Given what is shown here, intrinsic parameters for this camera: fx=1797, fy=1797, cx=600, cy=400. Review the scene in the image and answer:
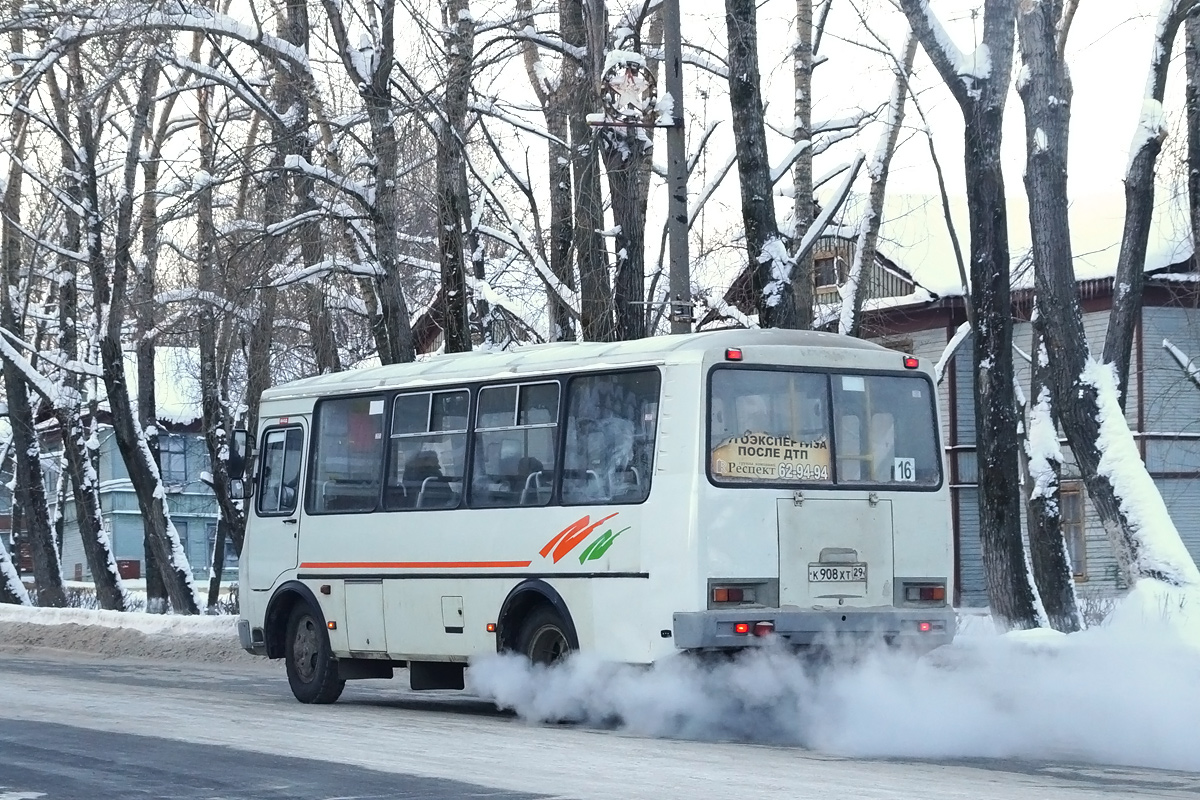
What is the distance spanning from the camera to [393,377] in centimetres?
1544

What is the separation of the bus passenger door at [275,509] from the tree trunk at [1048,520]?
27.1 feet

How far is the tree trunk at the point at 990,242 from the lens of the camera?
1748 centimetres

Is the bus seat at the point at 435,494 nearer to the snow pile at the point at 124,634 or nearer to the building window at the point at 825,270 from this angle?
the snow pile at the point at 124,634

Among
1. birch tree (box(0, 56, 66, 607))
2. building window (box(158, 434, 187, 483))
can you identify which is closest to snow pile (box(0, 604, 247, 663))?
birch tree (box(0, 56, 66, 607))

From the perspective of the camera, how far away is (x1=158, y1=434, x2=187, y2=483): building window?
67812 millimetres

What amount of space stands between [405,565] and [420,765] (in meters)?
4.76

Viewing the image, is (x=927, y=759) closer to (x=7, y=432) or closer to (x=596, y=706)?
(x=596, y=706)

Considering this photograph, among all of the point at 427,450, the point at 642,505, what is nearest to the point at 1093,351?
the point at 427,450

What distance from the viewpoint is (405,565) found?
14867 millimetres

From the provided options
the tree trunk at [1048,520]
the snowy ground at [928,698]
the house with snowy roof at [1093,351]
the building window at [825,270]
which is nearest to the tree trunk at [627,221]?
the tree trunk at [1048,520]

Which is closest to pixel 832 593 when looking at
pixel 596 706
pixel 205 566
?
pixel 596 706

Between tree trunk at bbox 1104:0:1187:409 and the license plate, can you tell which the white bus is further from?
tree trunk at bbox 1104:0:1187:409

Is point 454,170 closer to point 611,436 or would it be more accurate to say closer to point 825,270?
point 611,436

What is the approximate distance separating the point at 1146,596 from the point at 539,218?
929 centimetres
